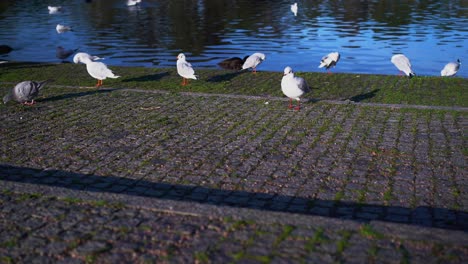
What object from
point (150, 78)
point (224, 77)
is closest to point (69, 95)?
point (150, 78)

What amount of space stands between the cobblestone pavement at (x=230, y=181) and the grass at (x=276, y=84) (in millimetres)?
1237

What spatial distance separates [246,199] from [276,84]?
328 inches

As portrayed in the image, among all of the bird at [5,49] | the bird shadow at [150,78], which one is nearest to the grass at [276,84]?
the bird shadow at [150,78]

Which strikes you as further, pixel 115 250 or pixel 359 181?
pixel 359 181

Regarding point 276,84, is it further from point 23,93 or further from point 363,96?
point 23,93

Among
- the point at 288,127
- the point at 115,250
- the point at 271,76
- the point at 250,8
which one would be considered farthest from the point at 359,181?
the point at 250,8

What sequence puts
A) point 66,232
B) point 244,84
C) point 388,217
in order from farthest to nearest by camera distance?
point 244,84 → point 388,217 → point 66,232

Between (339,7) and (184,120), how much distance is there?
3792 centimetres

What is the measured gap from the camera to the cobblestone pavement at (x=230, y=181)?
16.5 feet

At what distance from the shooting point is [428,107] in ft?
37.1

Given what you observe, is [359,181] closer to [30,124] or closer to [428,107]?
[428,107]

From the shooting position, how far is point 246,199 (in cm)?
673

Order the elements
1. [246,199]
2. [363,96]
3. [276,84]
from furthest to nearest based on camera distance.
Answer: [276,84] → [363,96] → [246,199]

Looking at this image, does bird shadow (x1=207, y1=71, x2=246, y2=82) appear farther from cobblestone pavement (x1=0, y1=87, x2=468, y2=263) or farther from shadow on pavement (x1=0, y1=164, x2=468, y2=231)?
shadow on pavement (x1=0, y1=164, x2=468, y2=231)
